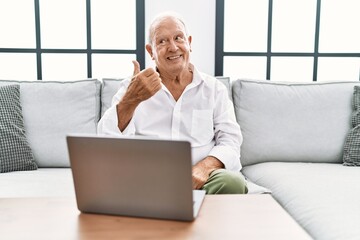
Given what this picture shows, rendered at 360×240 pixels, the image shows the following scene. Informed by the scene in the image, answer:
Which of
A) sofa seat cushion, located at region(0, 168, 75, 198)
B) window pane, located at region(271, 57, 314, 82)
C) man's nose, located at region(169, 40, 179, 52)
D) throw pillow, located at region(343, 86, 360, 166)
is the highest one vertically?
man's nose, located at region(169, 40, 179, 52)

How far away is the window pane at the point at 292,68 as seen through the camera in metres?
2.88

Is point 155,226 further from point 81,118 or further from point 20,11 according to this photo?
point 20,11

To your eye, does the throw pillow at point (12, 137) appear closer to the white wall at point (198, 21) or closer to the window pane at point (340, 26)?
the white wall at point (198, 21)

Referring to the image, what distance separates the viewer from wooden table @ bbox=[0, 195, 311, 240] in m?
0.84

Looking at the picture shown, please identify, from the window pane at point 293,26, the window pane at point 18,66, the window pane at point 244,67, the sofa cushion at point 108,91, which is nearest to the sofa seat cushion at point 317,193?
the sofa cushion at point 108,91

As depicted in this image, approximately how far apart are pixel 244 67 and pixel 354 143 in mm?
1078

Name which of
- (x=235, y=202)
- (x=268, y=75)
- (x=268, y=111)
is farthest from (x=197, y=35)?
(x=235, y=202)

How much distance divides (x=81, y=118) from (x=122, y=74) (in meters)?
0.80

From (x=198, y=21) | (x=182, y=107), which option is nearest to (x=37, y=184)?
(x=182, y=107)

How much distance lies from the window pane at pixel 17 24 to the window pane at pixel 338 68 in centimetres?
209

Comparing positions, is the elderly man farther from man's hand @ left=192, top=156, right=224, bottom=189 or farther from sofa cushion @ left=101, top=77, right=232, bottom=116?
sofa cushion @ left=101, top=77, right=232, bottom=116

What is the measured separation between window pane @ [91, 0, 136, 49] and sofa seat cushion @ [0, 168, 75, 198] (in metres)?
1.12

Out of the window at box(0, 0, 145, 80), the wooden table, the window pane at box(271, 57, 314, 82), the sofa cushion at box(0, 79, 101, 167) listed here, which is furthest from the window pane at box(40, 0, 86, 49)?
the wooden table

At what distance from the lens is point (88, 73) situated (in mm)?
2814
